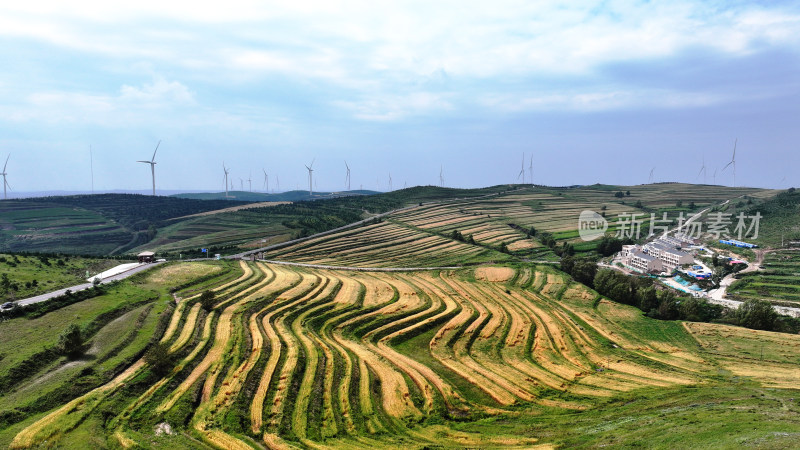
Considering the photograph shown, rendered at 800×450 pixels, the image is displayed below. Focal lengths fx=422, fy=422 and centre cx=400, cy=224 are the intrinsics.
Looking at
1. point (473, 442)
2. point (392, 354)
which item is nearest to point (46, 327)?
point (392, 354)

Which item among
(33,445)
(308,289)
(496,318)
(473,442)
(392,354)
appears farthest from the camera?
(308,289)

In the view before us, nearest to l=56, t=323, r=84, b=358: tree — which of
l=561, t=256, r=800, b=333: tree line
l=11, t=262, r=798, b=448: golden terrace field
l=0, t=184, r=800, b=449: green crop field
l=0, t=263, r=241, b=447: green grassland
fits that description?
l=0, t=263, r=241, b=447: green grassland

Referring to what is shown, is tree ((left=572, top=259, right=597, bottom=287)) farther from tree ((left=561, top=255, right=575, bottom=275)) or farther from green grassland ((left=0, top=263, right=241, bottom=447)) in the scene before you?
green grassland ((left=0, top=263, right=241, bottom=447))

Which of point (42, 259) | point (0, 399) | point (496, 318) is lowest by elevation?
point (496, 318)

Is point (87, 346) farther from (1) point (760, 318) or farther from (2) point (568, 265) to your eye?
(2) point (568, 265)

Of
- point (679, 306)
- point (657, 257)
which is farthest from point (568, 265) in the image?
point (657, 257)

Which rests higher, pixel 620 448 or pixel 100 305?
pixel 100 305

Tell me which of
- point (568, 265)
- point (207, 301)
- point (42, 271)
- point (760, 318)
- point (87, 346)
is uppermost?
point (42, 271)

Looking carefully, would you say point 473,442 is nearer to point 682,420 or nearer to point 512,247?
point 682,420
